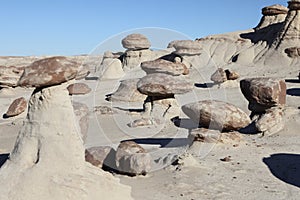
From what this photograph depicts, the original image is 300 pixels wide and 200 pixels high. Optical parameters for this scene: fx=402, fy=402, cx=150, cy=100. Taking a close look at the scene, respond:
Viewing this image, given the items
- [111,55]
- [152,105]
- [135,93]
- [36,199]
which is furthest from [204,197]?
[111,55]

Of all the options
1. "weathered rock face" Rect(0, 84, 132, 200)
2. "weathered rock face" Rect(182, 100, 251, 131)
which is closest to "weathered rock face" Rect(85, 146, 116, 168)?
"weathered rock face" Rect(0, 84, 132, 200)

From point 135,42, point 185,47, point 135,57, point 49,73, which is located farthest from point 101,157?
point 185,47

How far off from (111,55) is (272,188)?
2353cm

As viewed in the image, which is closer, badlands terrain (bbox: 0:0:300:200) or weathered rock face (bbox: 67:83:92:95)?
badlands terrain (bbox: 0:0:300:200)

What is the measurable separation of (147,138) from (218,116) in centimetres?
240

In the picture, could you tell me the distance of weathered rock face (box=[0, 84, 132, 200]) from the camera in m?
5.52

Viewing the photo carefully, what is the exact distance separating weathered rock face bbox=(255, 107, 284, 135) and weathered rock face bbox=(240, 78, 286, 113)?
1.12ft

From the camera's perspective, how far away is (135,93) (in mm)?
18078

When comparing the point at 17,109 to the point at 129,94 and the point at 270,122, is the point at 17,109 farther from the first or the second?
the point at 270,122

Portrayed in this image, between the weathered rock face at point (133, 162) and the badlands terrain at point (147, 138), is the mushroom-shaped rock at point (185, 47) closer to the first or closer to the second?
the badlands terrain at point (147, 138)

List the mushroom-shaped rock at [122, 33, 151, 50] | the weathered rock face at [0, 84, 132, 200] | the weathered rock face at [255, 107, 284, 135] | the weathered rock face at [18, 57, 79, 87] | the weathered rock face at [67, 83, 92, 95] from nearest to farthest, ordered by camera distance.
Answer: the weathered rock face at [0, 84, 132, 200] → the weathered rock face at [18, 57, 79, 87] → the weathered rock face at [255, 107, 284, 135] → the weathered rock face at [67, 83, 92, 95] → the mushroom-shaped rock at [122, 33, 151, 50]

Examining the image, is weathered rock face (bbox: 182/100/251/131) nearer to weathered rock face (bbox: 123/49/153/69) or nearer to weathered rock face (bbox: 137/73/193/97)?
weathered rock face (bbox: 137/73/193/97)

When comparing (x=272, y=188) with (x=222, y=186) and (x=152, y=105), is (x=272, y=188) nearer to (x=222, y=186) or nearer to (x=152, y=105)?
(x=222, y=186)

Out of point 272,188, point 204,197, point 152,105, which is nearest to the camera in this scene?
point 204,197
